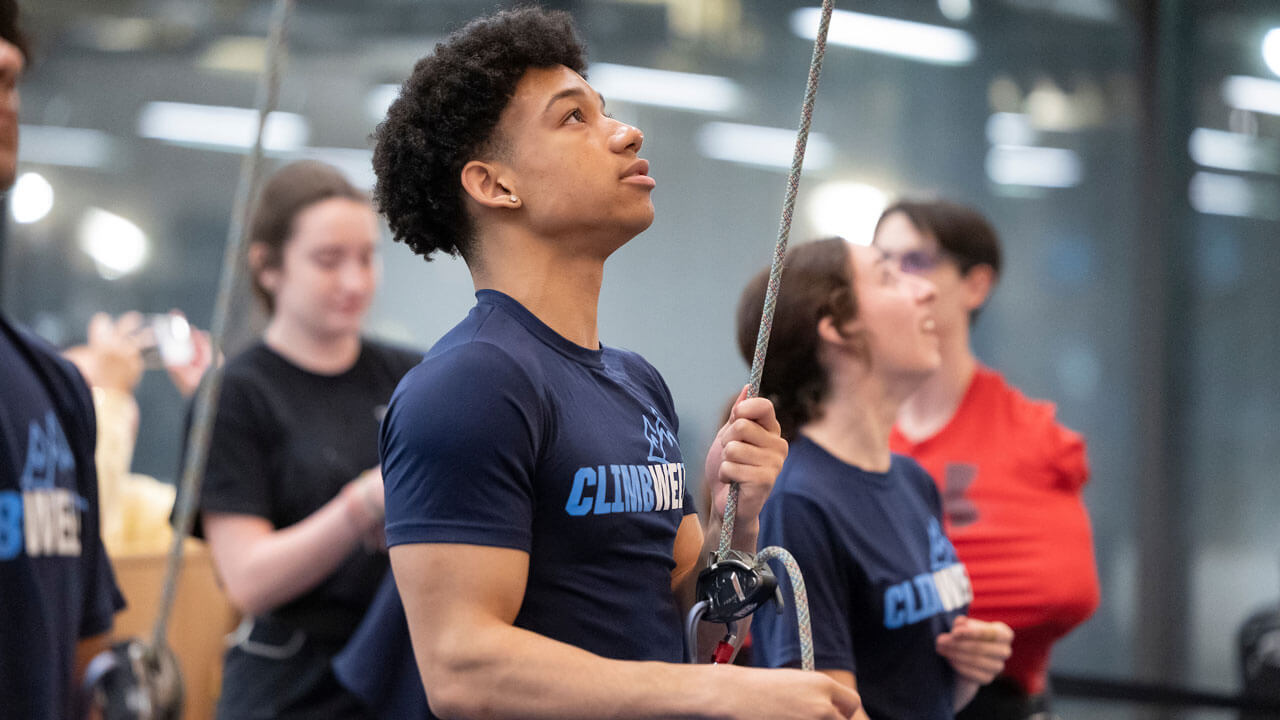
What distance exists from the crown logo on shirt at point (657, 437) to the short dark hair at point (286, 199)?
1145mm

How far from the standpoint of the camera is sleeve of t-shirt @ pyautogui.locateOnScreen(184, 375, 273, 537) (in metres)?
1.76

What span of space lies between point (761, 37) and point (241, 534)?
241 centimetres

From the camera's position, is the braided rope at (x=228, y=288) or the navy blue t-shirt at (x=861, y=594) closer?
the braided rope at (x=228, y=288)

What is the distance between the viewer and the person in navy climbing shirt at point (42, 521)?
124 centimetres

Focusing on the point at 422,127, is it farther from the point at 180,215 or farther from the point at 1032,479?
the point at 180,215

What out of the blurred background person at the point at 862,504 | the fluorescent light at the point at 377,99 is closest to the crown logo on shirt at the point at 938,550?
the blurred background person at the point at 862,504

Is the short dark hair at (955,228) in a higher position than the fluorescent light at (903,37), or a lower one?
lower

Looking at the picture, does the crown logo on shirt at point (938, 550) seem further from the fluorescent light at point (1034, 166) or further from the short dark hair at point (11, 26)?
the fluorescent light at point (1034, 166)

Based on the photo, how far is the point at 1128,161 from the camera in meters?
3.44

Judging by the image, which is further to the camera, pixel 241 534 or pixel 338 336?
pixel 338 336

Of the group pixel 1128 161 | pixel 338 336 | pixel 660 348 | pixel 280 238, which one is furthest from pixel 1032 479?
pixel 1128 161

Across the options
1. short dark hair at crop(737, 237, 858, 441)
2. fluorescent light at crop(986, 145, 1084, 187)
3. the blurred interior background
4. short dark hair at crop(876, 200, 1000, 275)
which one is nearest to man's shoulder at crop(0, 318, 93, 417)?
short dark hair at crop(737, 237, 858, 441)

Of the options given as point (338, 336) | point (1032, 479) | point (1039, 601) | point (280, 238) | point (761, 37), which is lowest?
point (1039, 601)

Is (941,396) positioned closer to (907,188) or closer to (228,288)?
(228,288)
